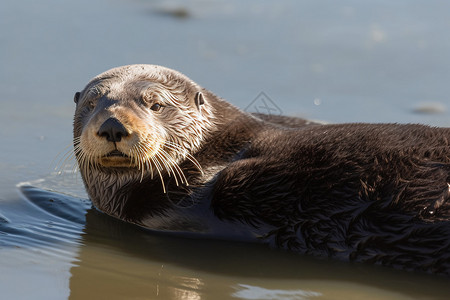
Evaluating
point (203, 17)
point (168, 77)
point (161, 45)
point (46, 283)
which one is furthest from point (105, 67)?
point (46, 283)

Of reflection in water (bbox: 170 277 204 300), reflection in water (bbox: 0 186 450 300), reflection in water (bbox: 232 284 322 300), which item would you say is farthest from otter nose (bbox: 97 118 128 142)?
reflection in water (bbox: 232 284 322 300)

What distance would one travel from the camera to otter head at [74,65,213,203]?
5.37 metres

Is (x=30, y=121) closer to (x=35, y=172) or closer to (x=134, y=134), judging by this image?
(x=35, y=172)

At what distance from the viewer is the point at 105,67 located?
857 cm

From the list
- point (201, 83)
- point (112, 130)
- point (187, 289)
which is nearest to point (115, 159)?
point (112, 130)

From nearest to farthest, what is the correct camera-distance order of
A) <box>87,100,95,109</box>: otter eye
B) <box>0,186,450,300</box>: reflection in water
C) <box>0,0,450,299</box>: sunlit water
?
1. <box>0,186,450,300</box>: reflection in water
2. <box>0,0,450,299</box>: sunlit water
3. <box>87,100,95,109</box>: otter eye

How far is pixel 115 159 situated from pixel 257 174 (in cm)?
95

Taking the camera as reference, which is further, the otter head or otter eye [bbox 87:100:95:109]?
otter eye [bbox 87:100:95:109]

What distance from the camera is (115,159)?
5480mm

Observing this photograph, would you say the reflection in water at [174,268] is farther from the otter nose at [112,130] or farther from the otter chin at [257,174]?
the otter nose at [112,130]

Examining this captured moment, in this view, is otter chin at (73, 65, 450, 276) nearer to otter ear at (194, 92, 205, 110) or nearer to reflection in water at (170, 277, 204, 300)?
otter ear at (194, 92, 205, 110)

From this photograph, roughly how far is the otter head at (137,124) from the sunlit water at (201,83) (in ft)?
1.49

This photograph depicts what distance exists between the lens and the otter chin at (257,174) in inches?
194

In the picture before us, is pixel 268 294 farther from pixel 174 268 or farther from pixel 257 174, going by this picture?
pixel 257 174
